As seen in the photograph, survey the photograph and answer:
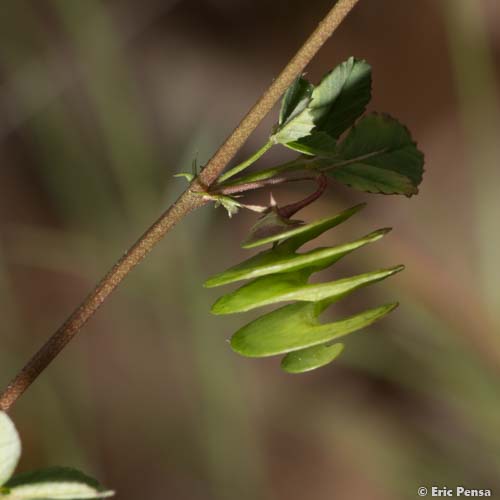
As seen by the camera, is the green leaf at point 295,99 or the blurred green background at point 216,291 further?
the blurred green background at point 216,291

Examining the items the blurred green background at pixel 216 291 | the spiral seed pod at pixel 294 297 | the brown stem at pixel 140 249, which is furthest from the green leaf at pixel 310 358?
the blurred green background at pixel 216 291

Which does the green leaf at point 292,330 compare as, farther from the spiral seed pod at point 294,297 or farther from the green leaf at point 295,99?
the green leaf at point 295,99

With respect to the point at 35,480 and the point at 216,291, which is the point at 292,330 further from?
the point at 216,291

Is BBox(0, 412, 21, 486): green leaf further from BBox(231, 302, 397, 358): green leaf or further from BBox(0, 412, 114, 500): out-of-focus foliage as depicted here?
BBox(231, 302, 397, 358): green leaf

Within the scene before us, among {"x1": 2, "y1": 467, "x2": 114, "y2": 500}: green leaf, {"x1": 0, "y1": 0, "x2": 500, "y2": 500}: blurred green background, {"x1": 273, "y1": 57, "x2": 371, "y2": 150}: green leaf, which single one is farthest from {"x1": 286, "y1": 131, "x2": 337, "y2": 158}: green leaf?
{"x1": 0, "y1": 0, "x2": 500, "y2": 500}: blurred green background

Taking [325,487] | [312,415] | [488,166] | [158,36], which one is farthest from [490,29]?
[325,487]

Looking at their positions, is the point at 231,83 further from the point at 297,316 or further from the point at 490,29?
the point at 297,316
